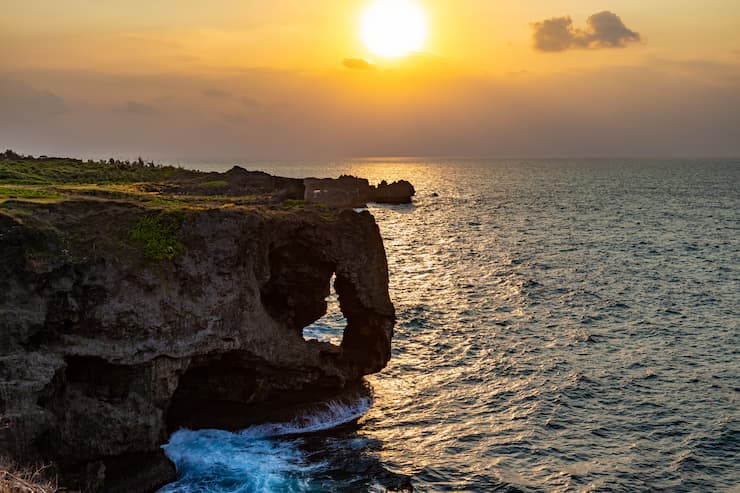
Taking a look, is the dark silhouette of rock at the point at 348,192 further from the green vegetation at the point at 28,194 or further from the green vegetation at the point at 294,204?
the green vegetation at the point at 28,194

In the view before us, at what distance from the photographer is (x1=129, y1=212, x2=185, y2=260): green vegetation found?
80.5ft

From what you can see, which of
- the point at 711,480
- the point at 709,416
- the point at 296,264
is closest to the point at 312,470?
the point at 296,264

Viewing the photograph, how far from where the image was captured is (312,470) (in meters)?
24.0

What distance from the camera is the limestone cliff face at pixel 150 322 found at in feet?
69.2

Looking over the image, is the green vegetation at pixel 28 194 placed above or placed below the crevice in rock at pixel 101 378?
above

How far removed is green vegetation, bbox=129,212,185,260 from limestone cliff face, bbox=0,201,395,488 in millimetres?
247

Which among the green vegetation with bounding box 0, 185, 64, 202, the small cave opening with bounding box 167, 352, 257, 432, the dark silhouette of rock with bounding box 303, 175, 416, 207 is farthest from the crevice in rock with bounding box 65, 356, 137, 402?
the dark silhouette of rock with bounding box 303, 175, 416, 207

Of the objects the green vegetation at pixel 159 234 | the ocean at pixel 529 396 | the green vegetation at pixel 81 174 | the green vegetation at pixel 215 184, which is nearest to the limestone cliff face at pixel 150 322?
the green vegetation at pixel 159 234

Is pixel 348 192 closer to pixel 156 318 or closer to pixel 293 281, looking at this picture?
pixel 293 281

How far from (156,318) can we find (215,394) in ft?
19.3

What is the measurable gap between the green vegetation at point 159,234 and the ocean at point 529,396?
24.5 ft

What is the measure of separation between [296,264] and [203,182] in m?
12.7

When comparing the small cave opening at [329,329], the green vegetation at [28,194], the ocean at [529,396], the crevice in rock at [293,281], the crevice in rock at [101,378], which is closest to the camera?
the crevice in rock at [101,378]

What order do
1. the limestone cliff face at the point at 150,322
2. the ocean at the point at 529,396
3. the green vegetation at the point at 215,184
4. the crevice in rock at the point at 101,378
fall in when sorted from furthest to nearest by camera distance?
the green vegetation at the point at 215,184, the ocean at the point at 529,396, the crevice in rock at the point at 101,378, the limestone cliff face at the point at 150,322
